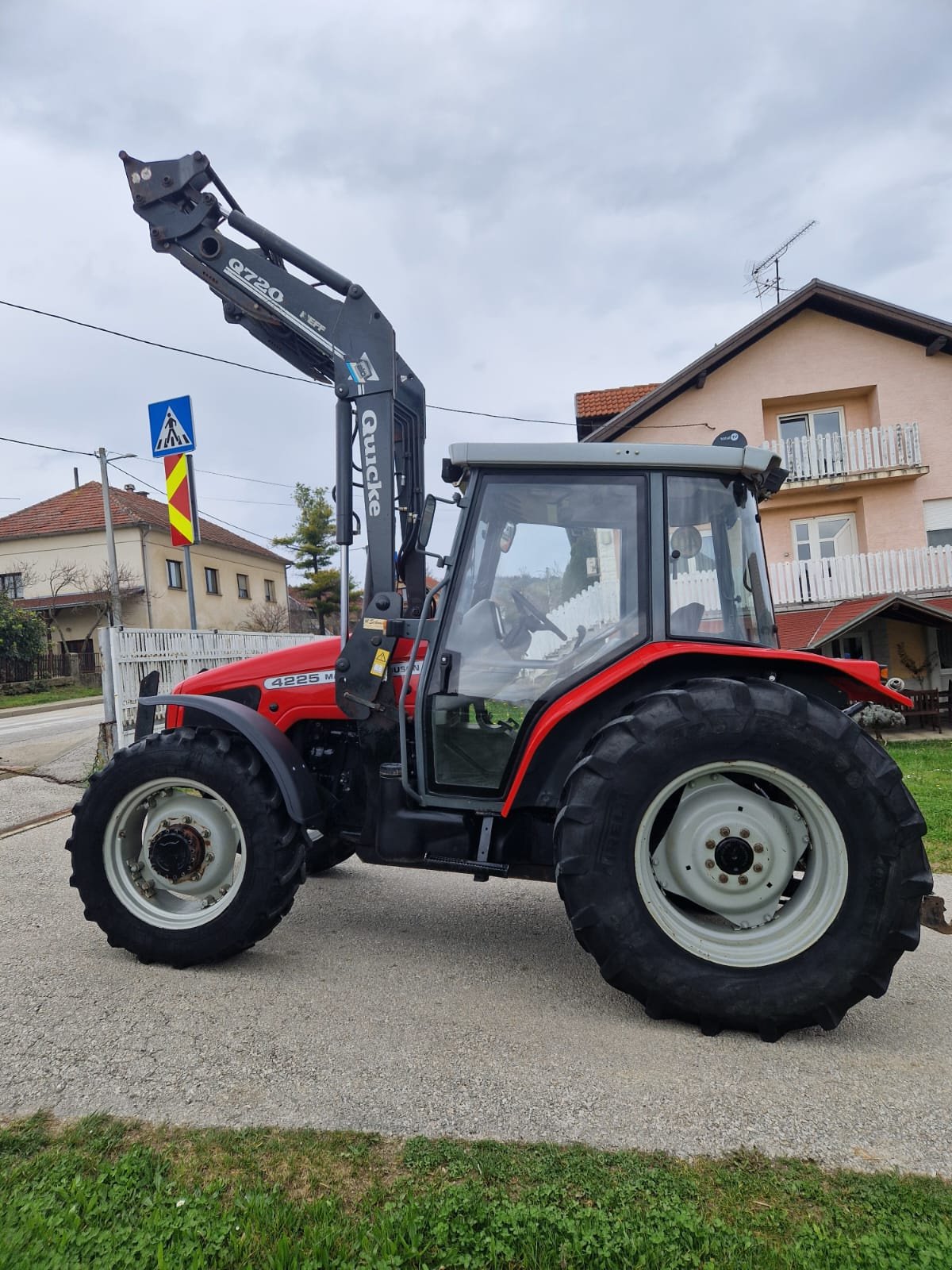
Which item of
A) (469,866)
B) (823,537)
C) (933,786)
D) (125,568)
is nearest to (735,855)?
(469,866)

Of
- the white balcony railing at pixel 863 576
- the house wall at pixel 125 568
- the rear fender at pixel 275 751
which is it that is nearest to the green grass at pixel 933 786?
→ the rear fender at pixel 275 751

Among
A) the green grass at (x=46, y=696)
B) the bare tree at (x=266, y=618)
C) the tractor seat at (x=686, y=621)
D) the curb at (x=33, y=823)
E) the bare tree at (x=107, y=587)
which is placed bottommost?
the curb at (x=33, y=823)

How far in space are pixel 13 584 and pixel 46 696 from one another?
9761 millimetres

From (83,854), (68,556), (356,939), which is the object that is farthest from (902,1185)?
(68,556)

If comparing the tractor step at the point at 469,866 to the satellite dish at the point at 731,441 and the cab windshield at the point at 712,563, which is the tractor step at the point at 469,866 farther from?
the satellite dish at the point at 731,441

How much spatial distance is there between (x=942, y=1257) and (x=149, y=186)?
4.80m

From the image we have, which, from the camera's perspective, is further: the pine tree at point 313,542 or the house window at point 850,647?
the pine tree at point 313,542

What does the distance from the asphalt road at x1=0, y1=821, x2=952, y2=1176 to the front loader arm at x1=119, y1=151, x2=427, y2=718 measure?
44.5 inches

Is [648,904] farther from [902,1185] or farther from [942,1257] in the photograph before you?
[942,1257]

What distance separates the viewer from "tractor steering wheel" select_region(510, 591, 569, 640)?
3.28 meters

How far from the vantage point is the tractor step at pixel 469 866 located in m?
3.22

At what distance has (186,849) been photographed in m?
3.38

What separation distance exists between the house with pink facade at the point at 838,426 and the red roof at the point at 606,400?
81.0 inches

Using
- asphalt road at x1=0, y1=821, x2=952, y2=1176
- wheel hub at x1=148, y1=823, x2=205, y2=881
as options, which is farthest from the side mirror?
asphalt road at x1=0, y1=821, x2=952, y2=1176
